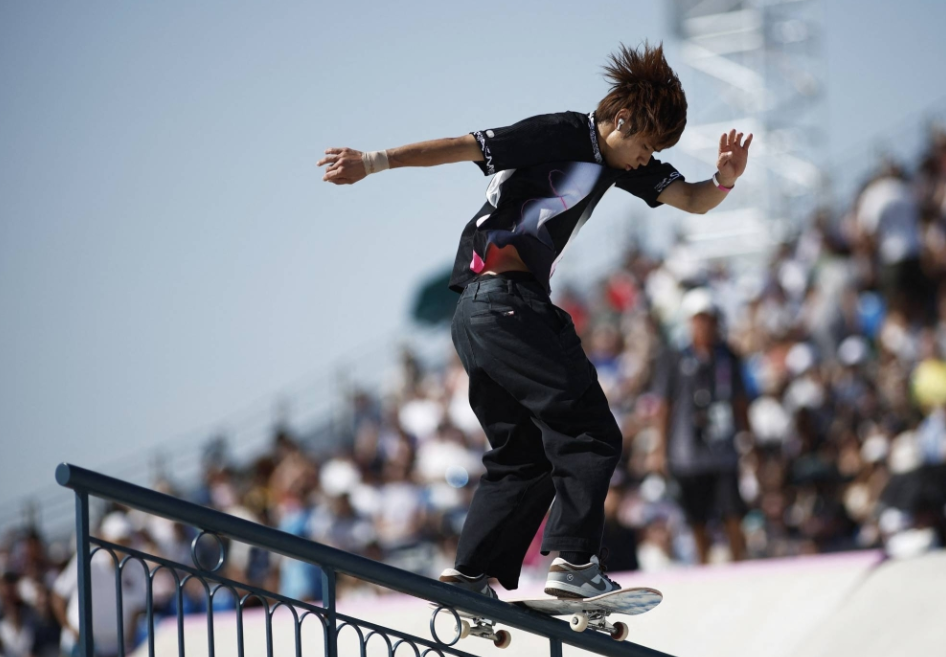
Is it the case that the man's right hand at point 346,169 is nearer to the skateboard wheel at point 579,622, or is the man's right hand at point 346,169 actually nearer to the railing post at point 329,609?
the railing post at point 329,609

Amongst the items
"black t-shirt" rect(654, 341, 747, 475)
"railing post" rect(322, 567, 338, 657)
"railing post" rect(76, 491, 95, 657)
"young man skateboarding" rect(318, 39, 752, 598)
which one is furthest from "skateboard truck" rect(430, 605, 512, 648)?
"black t-shirt" rect(654, 341, 747, 475)

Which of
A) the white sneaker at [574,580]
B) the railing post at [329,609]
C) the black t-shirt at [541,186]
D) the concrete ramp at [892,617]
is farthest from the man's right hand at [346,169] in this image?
the concrete ramp at [892,617]

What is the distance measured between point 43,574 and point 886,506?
735 centimetres

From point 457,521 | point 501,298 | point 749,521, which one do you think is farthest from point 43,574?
point 501,298

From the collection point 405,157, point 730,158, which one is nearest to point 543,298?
point 405,157

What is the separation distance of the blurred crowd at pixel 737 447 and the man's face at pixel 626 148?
4.03 meters

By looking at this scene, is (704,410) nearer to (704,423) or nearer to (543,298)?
(704,423)

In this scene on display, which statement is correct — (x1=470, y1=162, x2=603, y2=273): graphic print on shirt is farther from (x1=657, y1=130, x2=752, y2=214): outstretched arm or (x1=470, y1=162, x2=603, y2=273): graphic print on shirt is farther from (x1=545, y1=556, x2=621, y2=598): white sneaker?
(x1=545, y1=556, x2=621, y2=598): white sneaker

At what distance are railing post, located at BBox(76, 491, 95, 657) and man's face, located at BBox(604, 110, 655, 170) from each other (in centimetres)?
205

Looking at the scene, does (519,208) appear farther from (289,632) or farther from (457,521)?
(457,521)

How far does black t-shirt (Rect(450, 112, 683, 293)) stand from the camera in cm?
394

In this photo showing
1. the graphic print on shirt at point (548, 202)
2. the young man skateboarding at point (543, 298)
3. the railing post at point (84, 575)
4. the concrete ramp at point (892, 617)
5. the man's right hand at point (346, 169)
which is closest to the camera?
the railing post at point (84, 575)

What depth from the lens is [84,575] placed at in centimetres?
346

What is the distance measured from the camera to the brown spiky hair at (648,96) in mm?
3893
